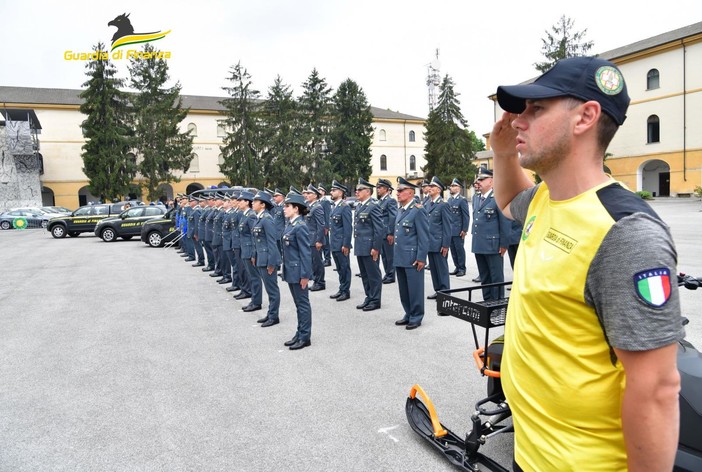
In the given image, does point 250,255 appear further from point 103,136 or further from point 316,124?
point 316,124

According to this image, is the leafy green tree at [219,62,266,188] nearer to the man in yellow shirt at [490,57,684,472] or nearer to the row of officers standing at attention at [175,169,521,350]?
the row of officers standing at attention at [175,169,521,350]

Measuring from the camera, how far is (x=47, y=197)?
51062mm

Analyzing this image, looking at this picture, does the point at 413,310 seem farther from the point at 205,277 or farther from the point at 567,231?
the point at 205,277

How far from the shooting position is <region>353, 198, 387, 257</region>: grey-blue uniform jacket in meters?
9.04

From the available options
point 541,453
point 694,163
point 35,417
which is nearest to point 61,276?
point 35,417

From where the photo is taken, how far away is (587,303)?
47.9 inches

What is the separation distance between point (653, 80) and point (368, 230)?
42641 millimetres

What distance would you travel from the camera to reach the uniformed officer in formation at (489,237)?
8.51 metres

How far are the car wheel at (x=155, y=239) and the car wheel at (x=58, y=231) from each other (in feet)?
29.1

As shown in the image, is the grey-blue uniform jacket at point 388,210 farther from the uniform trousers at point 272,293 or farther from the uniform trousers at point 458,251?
the uniform trousers at point 272,293

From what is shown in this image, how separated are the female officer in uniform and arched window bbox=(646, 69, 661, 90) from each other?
4425 centimetres

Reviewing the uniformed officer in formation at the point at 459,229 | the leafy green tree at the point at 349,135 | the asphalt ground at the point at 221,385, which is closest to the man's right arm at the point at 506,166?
the asphalt ground at the point at 221,385

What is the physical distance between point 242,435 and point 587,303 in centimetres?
340

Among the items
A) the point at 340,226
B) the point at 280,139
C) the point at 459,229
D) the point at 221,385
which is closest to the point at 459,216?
the point at 459,229
